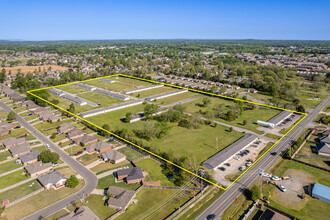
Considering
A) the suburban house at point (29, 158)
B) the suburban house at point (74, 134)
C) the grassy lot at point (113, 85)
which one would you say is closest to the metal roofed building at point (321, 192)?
the suburban house at point (74, 134)

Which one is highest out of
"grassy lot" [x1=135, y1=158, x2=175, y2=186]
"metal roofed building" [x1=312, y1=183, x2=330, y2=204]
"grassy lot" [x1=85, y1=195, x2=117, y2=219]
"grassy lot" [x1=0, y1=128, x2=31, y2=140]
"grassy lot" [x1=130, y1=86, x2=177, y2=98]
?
"grassy lot" [x1=130, y1=86, x2=177, y2=98]

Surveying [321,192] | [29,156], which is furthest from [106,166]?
[321,192]

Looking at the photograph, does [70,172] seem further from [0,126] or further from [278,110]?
[278,110]

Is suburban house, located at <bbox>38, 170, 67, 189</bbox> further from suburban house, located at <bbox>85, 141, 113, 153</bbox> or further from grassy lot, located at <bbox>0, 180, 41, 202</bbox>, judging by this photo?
suburban house, located at <bbox>85, 141, 113, 153</bbox>

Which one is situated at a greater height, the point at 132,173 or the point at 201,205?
the point at 132,173

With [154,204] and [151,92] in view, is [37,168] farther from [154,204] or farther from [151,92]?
Answer: [151,92]

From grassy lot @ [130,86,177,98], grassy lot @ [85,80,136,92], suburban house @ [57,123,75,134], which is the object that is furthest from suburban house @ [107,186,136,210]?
grassy lot @ [85,80,136,92]
